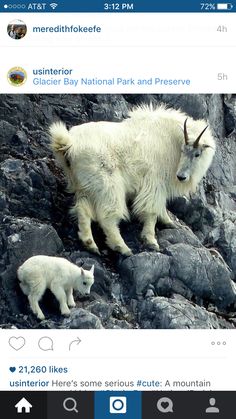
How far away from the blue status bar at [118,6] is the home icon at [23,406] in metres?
5.98

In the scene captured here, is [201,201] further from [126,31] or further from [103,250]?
[126,31]

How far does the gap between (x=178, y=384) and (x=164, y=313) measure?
2314mm

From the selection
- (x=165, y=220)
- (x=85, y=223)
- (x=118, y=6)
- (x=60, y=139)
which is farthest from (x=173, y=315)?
(x=118, y=6)

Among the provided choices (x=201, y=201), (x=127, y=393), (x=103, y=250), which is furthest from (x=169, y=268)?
(x=127, y=393)

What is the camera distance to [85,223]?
1590cm

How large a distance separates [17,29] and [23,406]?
5893mm

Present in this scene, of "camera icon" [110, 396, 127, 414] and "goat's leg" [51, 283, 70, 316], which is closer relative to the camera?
"camera icon" [110, 396, 127, 414]

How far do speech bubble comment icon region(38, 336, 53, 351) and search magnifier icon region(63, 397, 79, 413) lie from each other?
0.93 meters

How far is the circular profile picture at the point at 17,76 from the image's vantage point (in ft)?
48.4

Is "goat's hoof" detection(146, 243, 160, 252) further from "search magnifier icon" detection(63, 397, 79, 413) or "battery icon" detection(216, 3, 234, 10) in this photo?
"search magnifier icon" detection(63, 397, 79, 413)

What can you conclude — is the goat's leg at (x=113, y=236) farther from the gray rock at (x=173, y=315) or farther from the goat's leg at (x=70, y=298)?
the goat's leg at (x=70, y=298)

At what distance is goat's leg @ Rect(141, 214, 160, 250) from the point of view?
53.2 feet

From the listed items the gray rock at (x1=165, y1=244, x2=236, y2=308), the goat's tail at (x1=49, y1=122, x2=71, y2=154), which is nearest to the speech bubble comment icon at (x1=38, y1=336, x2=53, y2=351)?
the gray rock at (x1=165, y1=244, x2=236, y2=308)

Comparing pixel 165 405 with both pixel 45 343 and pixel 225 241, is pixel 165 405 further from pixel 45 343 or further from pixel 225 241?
pixel 225 241
